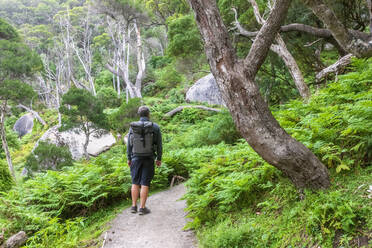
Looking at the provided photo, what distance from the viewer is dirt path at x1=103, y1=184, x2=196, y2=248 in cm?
375

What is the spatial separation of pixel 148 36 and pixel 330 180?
130ft

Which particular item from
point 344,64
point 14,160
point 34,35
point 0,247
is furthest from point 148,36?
point 0,247

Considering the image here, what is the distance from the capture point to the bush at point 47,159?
1110 centimetres

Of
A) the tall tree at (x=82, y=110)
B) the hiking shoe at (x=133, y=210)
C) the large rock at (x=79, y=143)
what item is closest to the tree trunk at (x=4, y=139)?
the tall tree at (x=82, y=110)

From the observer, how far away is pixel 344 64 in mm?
7117

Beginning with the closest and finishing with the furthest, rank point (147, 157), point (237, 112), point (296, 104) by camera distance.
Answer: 1. point (237, 112)
2. point (147, 157)
3. point (296, 104)

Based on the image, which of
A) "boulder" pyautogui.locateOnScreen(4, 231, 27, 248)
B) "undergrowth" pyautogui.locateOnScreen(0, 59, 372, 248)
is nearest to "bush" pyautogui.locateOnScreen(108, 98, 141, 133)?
"undergrowth" pyautogui.locateOnScreen(0, 59, 372, 248)

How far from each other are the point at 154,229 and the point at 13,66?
630 inches

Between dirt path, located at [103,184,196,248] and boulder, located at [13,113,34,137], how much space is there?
94.0 feet

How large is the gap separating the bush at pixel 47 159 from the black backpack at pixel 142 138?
7878mm

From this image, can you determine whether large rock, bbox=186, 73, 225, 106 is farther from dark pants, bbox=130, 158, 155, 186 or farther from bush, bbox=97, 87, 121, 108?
dark pants, bbox=130, 158, 155, 186

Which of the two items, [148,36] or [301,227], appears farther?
[148,36]

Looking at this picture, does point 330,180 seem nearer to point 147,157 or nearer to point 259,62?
point 259,62

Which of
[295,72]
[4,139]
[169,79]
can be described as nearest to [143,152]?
[295,72]
